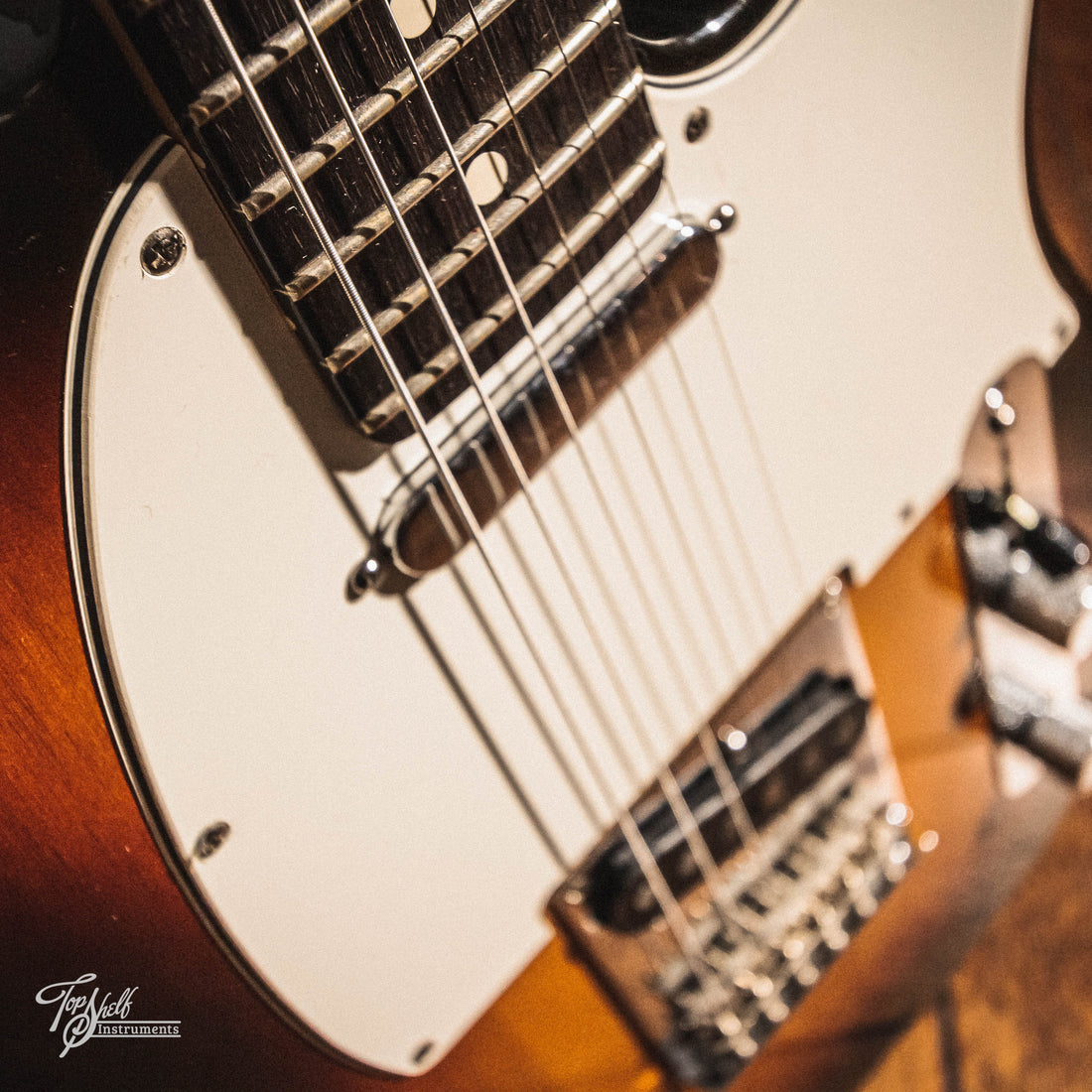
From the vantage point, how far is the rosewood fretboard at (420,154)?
283 millimetres

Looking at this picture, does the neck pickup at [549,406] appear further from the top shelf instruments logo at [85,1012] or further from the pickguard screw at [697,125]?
the top shelf instruments logo at [85,1012]

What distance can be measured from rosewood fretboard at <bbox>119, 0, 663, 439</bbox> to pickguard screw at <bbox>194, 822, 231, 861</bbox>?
157mm

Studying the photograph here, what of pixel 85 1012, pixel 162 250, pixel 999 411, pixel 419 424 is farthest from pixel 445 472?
pixel 999 411

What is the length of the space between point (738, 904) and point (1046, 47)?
0.51 meters

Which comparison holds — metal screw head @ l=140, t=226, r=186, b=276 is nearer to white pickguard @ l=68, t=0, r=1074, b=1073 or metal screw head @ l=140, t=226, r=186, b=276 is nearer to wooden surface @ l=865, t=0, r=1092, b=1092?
white pickguard @ l=68, t=0, r=1074, b=1073

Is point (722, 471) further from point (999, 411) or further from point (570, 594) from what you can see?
point (999, 411)

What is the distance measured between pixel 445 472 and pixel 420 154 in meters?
0.11

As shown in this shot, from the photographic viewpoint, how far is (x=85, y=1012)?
34 cm

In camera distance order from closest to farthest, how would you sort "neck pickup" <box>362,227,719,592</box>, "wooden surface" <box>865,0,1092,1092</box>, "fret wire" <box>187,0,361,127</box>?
"fret wire" <box>187,0,361,127</box>
"neck pickup" <box>362,227,719,592</box>
"wooden surface" <box>865,0,1092,1092</box>

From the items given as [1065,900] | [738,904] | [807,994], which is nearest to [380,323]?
[738,904]

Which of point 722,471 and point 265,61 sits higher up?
point 265,61

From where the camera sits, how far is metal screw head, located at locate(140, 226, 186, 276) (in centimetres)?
29

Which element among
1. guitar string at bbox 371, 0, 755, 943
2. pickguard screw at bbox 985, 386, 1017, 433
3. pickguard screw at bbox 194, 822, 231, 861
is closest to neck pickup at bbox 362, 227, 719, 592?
guitar string at bbox 371, 0, 755, 943

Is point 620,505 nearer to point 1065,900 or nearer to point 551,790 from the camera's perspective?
point 551,790
